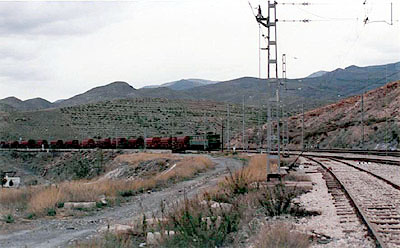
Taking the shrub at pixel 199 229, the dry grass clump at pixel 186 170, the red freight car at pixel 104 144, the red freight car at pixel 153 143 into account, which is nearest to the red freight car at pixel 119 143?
the red freight car at pixel 104 144

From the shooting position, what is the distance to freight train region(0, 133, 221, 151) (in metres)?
74.8

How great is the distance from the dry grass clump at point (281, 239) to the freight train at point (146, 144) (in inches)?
2433

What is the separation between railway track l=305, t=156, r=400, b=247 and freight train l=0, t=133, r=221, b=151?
4875 cm

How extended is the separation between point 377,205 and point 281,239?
6.65 m

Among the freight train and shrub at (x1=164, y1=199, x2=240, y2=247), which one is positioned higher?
the freight train

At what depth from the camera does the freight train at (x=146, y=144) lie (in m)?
74.8

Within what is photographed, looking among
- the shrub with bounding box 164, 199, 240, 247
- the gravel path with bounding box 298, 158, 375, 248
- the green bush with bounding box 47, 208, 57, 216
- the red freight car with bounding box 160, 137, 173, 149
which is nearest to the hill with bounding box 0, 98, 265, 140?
the red freight car with bounding box 160, 137, 173, 149

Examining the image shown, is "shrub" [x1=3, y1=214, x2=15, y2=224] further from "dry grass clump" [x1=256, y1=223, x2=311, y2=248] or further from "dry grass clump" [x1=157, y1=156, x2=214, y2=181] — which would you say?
"dry grass clump" [x1=157, y1=156, x2=214, y2=181]

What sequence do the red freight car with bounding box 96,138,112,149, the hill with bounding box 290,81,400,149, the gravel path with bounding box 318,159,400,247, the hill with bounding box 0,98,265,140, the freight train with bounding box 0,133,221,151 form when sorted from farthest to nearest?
the hill with bounding box 0,98,265,140, the red freight car with bounding box 96,138,112,149, the freight train with bounding box 0,133,221,151, the hill with bounding box 290,81,400,149, the gravel path with bounding box 318,159,400,247

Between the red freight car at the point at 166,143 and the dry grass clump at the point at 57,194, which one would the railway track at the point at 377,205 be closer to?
the dry grass clump at the point at 57,194

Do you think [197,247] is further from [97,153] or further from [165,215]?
[97,153]

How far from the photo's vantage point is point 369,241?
11.2m

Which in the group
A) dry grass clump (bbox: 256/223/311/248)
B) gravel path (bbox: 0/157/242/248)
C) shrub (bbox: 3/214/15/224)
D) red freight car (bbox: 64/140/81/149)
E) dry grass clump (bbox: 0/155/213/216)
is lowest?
gravel path (bbox: 0/157/242/248)

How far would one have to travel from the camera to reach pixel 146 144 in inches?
3159
